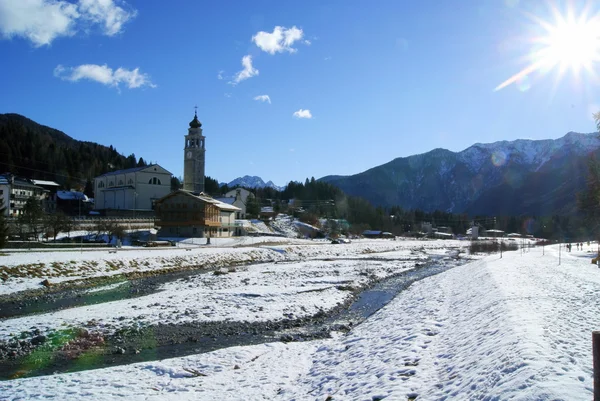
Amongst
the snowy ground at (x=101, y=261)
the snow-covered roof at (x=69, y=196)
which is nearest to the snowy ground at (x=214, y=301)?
the snowy ground at (x=101, y=261)

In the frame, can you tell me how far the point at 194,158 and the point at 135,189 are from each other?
15800 mm

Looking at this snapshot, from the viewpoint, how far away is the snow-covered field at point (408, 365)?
7.70m

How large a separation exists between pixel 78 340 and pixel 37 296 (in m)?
13.0

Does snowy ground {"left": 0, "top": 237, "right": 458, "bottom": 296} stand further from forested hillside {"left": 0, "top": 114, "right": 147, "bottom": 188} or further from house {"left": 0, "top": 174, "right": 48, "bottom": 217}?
forested hillside {"left": 0, "top": 114, "right": 147, "bottom": 188}

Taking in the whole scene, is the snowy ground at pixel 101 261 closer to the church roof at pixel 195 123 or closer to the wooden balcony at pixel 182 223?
the wooden balcony at pixel 182 223

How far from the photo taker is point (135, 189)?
9494 cm

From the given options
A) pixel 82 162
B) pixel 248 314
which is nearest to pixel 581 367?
pixel 248 314

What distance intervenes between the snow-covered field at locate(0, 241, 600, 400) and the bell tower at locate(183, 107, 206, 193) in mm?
90608

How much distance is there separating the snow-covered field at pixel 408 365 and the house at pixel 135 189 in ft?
287

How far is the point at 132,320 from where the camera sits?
17.9 meters

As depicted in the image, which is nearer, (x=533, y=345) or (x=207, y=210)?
(x=533, y=345)

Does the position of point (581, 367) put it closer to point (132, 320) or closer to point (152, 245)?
point (132, 320)

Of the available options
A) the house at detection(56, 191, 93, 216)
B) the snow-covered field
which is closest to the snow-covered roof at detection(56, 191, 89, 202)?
the house at detection(56, 191, 93, 216)

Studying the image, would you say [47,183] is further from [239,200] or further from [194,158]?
[239,200]
